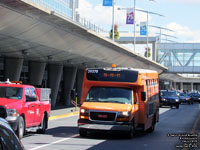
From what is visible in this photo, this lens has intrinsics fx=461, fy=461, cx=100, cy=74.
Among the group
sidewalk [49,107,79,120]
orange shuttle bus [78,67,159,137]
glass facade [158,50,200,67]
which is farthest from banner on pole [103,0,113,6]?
glass facade [158,50,200,67]

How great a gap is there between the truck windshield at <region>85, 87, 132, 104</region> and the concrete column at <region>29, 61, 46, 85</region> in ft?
77.6

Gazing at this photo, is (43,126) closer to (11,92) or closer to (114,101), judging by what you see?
(11,92)

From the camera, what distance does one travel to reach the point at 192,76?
532ft

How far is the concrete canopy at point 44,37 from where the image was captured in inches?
934

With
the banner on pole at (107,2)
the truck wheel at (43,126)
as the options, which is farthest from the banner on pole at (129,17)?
the truck wheel at (43,126)

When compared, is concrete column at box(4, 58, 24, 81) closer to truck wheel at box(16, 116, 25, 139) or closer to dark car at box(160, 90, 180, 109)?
dark car at box(160, 90, 180, 109)

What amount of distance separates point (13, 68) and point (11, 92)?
19.5 m

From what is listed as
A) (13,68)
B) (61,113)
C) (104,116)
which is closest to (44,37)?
(13,68)

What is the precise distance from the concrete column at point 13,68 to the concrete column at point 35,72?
15.5 feet

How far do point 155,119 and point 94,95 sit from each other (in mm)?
4812

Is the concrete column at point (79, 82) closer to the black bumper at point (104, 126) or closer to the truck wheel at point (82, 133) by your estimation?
the truck wheel at point (82, 133)

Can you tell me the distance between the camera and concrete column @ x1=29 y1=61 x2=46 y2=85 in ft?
134

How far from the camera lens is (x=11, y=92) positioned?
53.1 ft

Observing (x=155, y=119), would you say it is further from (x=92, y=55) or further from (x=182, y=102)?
(x=182, y=102)
